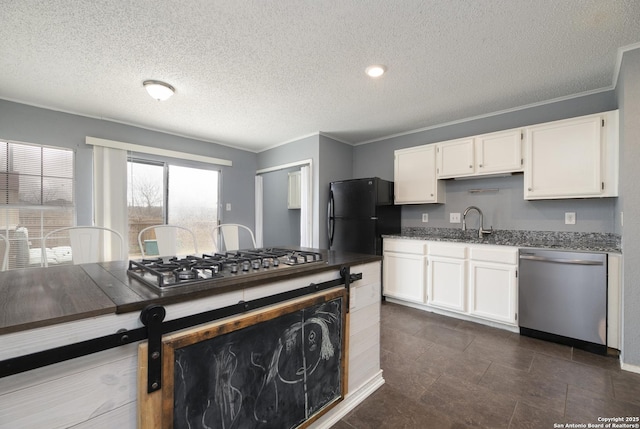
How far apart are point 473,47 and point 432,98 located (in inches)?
34.1

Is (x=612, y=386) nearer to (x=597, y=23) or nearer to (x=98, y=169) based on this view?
(x=597, y=23)

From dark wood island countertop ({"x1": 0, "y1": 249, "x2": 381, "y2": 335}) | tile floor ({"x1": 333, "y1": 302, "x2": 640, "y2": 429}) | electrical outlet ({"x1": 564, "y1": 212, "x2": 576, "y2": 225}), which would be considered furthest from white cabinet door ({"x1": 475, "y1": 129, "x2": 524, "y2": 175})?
dark wood island countertop ({"x1": 0, "y1": 249, "x2": 381, "y2": 335})

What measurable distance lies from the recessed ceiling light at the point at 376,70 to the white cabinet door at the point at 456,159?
146cm

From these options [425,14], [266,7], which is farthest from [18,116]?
[425,14]

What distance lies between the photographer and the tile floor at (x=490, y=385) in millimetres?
1551

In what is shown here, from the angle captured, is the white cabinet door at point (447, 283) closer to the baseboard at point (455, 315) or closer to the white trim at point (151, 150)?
the baseboard at point (455, 315)

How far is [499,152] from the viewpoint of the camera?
2.97m

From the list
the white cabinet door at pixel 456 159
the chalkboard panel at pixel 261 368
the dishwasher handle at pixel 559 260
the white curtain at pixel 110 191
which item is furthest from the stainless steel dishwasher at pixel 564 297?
the white curtain at pixel 110 191

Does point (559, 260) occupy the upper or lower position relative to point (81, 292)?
lower

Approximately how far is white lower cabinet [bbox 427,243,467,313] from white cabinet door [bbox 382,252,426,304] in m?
0.11

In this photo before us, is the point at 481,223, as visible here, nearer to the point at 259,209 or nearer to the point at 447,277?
the point at 447,277

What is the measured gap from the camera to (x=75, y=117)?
324cm

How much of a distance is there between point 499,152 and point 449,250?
47.0 inches

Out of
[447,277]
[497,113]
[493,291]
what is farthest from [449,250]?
[497,113]
